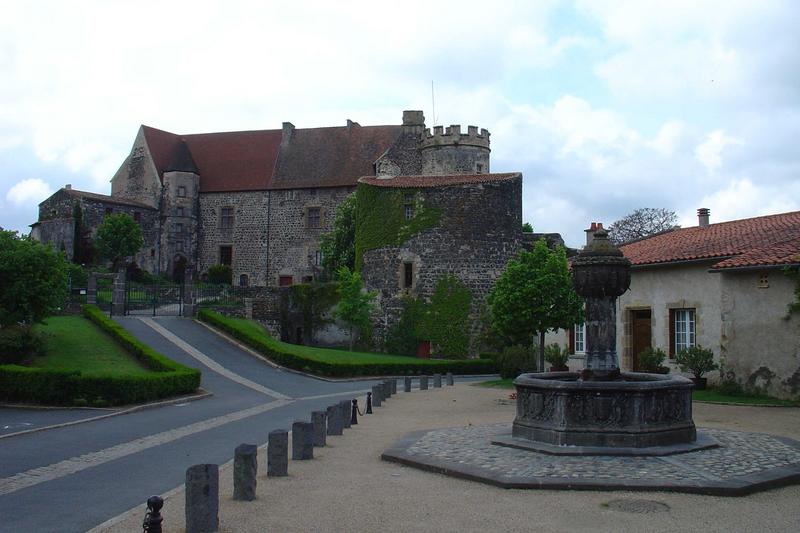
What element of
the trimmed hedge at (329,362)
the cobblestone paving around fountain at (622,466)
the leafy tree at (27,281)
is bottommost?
the cobblestone paving around fountain at (622,466)

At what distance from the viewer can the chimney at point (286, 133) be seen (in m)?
55.7

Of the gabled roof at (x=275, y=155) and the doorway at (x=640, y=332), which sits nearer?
the doorway at (x=640, y=332)

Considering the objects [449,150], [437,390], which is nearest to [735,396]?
[437,390]

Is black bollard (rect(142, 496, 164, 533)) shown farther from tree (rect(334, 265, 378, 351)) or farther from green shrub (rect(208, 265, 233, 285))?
green shrub (rect(208, 265, 233, 285))

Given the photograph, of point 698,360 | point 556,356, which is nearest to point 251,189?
point 556,356

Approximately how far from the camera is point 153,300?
39312 millimetres

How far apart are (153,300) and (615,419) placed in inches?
1273

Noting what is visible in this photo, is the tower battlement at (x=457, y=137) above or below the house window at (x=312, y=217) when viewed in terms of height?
above

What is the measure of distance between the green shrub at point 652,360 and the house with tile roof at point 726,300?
0.72 meters

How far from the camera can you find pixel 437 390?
81.0 feet

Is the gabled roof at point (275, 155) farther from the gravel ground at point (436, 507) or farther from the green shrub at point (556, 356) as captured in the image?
the gravel ground at point (436, 507)

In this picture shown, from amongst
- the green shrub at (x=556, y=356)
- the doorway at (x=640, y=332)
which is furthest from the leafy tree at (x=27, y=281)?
the doorway at (x=640, y=332)

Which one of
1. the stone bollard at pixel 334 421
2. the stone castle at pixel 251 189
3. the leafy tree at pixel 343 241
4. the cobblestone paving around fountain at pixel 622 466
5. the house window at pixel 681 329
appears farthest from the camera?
the stone castle at pixel 251 189

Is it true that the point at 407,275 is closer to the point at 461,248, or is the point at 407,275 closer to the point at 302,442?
the point at 461,248
